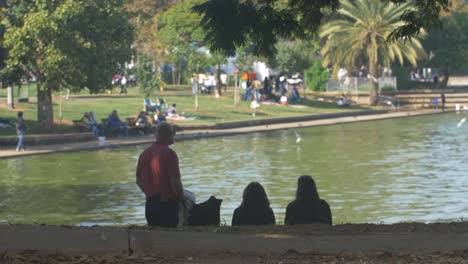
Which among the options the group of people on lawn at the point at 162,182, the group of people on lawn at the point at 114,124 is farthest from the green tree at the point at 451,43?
the group of people on lawn at the point at 162,182

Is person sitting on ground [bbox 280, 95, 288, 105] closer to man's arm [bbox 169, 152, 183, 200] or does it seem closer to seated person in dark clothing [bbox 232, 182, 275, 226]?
seated person in dark clothing [bbox 232, 182, 275, 226]

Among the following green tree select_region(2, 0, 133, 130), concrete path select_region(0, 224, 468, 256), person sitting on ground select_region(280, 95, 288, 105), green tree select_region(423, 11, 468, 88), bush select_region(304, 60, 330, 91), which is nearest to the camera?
concrete path select_region(0, 224, 468, 256)

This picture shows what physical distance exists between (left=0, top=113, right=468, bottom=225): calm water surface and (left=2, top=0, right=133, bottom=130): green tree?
14.7 ft

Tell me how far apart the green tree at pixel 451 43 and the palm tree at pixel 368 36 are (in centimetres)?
1051

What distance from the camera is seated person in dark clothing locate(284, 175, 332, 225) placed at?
11.8 meters

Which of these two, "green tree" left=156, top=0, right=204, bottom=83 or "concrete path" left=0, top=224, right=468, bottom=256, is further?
"green tree" left=156, top=0, right=204, bottom=83

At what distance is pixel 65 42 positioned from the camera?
40.2m

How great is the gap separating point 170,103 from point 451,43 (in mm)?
32952

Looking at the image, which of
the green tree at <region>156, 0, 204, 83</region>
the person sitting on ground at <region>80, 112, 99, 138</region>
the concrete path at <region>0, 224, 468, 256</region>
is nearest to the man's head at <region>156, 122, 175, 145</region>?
the concrete path at <region>0, 224, 468, 256</region>

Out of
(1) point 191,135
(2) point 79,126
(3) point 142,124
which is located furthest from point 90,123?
(1) point 191,135

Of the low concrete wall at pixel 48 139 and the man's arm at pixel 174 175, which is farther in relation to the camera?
the low concrete wall at pixel 48 139

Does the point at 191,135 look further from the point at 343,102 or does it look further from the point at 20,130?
the point at 343,102

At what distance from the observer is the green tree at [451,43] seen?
8194cm

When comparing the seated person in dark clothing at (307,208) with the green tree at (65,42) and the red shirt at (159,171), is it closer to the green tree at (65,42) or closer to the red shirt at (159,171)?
the red shirt at (159,171)
